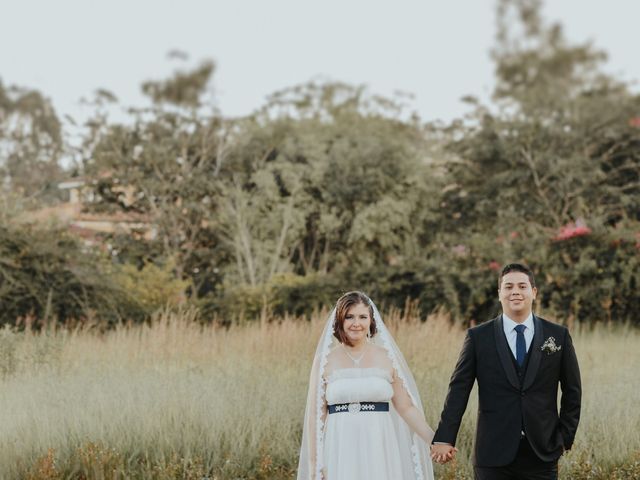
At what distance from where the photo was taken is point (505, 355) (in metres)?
4.53

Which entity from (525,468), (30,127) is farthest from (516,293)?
(30,127)

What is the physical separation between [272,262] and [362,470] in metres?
17.2

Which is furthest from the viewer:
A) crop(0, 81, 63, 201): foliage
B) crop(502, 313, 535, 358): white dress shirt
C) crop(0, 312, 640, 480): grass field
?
crop(0, 81, 63, 201): foliage

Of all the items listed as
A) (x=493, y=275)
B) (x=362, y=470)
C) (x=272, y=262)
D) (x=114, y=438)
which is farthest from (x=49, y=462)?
(x=272, y=262)

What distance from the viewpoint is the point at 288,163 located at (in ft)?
75.9

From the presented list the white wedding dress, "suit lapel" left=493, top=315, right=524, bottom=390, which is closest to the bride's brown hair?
the white wedding dress

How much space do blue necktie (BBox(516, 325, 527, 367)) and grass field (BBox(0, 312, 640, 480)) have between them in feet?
7.95

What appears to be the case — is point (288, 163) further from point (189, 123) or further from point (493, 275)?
point (493, 275)

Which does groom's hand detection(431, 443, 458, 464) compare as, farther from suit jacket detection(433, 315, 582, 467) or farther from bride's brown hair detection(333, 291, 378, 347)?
bride's brown hair detection(333, 291, 378, 347)

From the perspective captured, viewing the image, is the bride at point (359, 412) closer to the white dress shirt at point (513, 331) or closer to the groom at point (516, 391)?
the groom at point (516, 391)

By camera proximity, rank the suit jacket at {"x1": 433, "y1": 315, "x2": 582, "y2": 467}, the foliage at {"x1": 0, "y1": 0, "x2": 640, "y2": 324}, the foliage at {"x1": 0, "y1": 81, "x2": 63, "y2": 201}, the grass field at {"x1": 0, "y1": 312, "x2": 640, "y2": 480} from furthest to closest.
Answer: the foliage at {"x1": 0, "y1": 81, "x2": 63, "y2": 201}, the foliage at {"x1": 0, "y1": 0, "x2": 640, "y2": 324}, the grass field at {"x1": 0, "y1": 312, "x2": 640, "y2": 480}, the suit jacket at {"x1": 433, "y1": 315, "x2": 582, "y2": 467}

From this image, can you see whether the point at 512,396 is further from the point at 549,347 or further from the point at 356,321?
the point at 356,321

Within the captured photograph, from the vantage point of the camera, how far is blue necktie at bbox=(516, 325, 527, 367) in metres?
4.54

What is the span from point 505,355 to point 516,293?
30 centimetres
